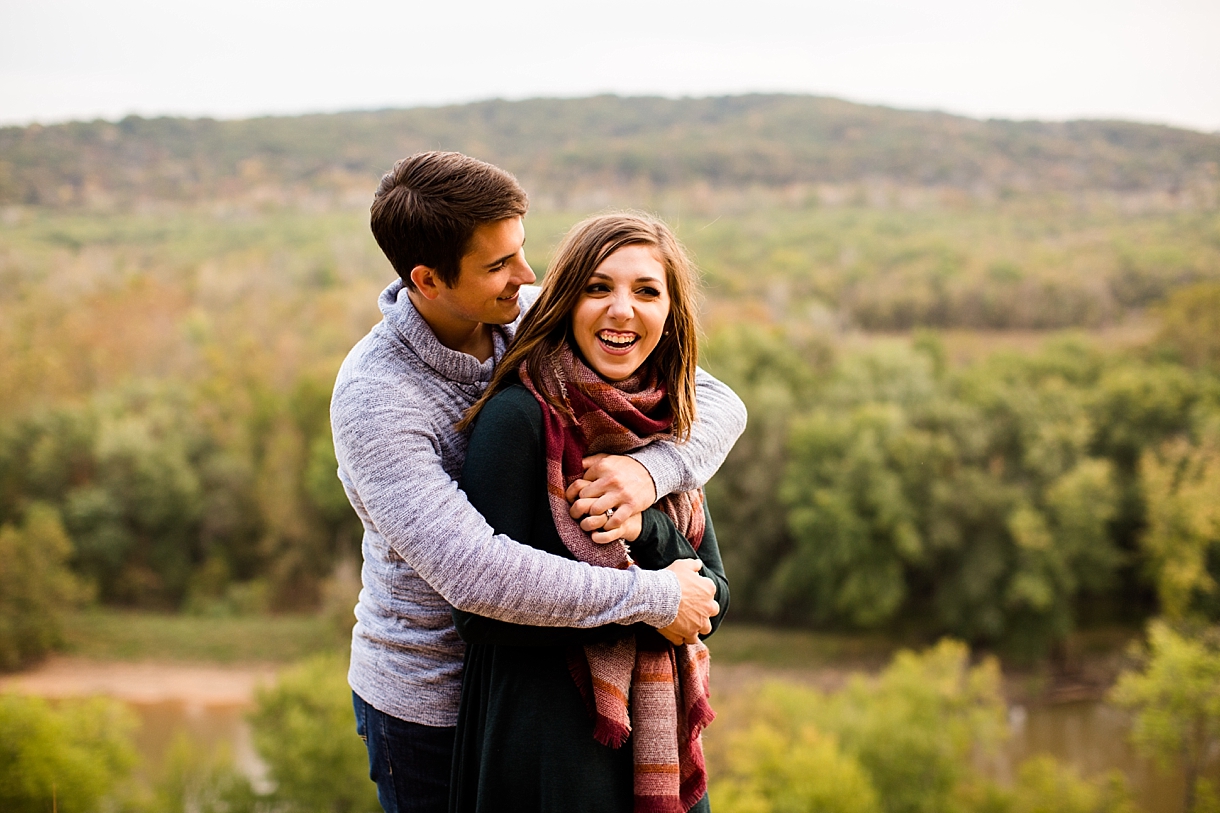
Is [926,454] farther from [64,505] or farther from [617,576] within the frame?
[64,505]

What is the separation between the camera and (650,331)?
2.11 metres

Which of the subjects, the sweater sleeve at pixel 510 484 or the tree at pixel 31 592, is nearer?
the sweater sleeve at pixel 510 484

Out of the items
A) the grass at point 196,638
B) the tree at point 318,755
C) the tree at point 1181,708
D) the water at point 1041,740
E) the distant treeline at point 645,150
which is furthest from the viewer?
the distant treeline at point 645,150

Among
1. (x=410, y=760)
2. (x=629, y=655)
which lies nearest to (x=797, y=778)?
(x=410, y=760)

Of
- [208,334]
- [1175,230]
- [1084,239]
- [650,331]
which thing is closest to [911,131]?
[1084,239]

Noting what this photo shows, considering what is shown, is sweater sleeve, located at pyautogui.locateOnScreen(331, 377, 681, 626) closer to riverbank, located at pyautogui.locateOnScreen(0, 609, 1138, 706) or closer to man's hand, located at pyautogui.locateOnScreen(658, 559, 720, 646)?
man's hand, located at pyautogui.locateOnScreen(658, 559, 720, 646)

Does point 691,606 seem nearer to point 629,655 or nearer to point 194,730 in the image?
point 629,655

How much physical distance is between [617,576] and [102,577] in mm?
29107

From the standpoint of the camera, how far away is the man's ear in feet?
6.67

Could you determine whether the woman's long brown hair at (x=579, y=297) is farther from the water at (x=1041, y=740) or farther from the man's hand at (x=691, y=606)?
the water at (x=1041, y=740)

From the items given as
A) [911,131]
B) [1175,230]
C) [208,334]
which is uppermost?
[911,131]

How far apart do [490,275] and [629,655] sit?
0.90m

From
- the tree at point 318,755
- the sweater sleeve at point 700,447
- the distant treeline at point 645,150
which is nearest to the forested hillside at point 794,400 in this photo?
the distant treeline at point 645,150

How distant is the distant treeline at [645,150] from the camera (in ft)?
128
